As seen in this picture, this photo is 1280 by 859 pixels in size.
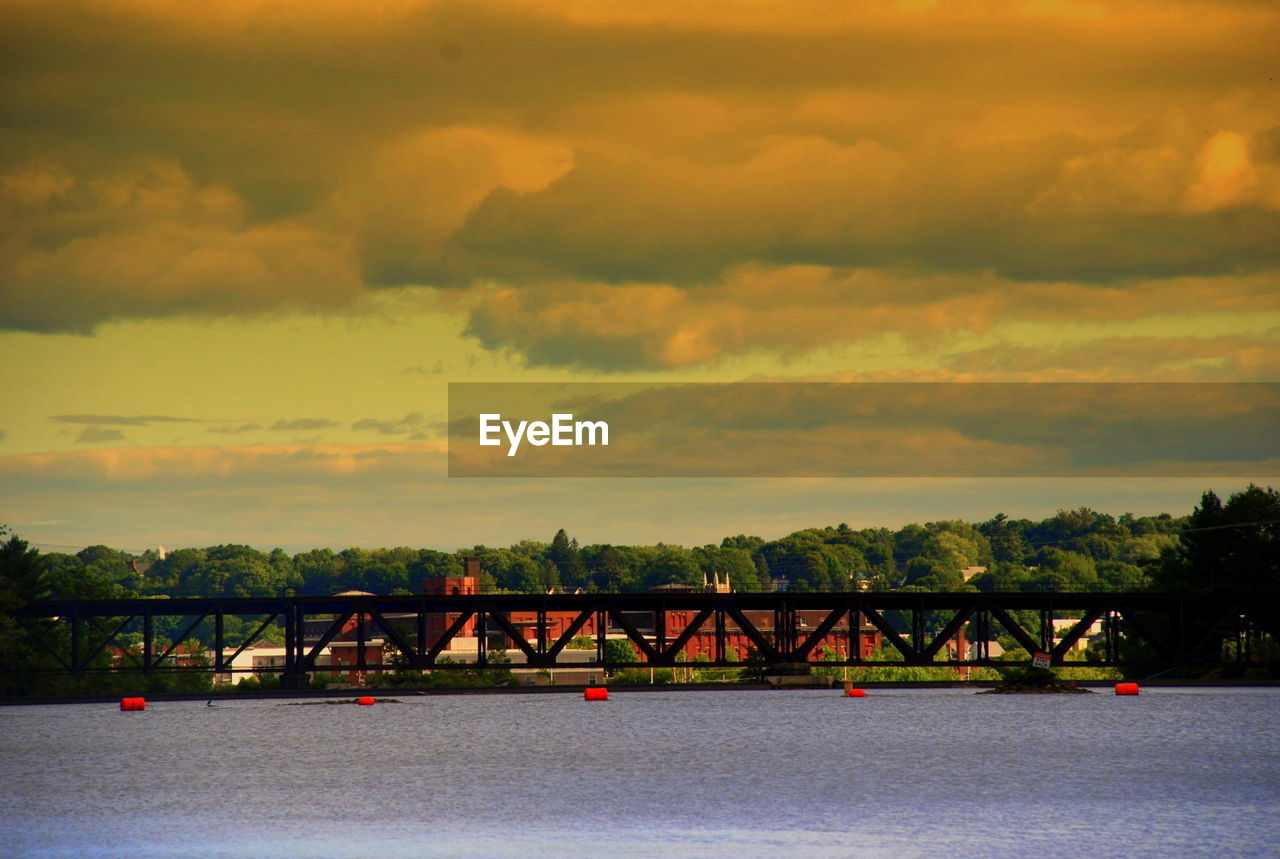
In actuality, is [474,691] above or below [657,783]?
above

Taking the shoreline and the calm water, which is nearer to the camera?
the calm water

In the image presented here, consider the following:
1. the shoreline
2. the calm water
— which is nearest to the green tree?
the shoreline

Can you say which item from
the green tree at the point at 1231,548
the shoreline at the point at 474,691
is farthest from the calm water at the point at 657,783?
the green tree at the point at 1231,548

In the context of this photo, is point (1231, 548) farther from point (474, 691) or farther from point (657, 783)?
point (657, 783)

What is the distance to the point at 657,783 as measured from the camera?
71.3 m

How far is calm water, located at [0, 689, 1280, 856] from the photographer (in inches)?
2160

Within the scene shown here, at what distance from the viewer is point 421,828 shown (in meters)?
58.3

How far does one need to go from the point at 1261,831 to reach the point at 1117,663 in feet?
260

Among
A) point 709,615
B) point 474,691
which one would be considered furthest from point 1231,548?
point 474,691

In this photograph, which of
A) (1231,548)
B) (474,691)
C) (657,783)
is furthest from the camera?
(1231,548)

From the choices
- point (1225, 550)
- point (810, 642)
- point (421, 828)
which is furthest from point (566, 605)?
point (421, 828)

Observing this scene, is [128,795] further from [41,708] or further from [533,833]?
[41,708]

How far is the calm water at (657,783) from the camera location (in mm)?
54875

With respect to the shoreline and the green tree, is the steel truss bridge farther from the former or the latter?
the green tree
